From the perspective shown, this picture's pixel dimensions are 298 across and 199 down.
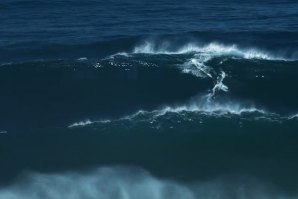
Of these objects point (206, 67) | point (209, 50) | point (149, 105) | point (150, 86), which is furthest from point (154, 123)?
point (209, 50)

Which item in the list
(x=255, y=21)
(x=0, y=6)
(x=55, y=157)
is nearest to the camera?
(x=55, y=157)

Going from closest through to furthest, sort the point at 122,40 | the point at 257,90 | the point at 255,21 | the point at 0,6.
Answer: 1. the point at 257,90
2. the point at 122,40
3. the point at 255,21
4. the point at 0,6

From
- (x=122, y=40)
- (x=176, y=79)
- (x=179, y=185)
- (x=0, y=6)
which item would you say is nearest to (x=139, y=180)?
(x=179, y=185)

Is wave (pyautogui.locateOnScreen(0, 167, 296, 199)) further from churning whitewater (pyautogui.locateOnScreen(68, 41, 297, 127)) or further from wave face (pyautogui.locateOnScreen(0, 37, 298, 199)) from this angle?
churning whitewater (pyautogui.locateOnScreen(68, 41, 297, 127))

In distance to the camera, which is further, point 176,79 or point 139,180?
A: point 176,79

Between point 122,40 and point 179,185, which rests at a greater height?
point 122,40

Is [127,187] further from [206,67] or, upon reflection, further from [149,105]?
[206,67]

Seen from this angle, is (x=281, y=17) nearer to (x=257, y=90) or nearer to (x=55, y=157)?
(x=257, y=90)
